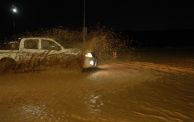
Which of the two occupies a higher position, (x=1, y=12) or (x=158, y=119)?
(x=1, y=12)

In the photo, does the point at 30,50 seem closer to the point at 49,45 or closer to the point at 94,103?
the point at 49,45

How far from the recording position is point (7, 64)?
19.3 metres

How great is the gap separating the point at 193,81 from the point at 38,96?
6.52 meters

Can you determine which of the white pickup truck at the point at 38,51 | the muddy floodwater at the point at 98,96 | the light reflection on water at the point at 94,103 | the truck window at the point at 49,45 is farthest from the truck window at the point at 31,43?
the light reflection on water at the point at 94,103

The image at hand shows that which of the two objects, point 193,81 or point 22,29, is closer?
point 193,81

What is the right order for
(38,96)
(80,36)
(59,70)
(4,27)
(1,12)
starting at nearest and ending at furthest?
(38,96)
(59,70)
(80,36)
(4,27)
(1,12)

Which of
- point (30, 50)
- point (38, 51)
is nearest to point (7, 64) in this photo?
point (30, 50)

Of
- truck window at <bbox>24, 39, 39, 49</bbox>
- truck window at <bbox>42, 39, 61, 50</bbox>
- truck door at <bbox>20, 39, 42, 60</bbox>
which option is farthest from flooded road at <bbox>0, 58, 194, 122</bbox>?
truck window at <bbox>24, 39, 39, 49</bbox>

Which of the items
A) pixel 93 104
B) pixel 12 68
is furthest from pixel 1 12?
pixel 93 104

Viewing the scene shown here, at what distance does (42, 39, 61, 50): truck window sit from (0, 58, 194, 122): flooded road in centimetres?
109

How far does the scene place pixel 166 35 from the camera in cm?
5516

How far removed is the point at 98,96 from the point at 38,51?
276 inches

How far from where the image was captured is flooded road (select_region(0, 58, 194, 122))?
10094mm

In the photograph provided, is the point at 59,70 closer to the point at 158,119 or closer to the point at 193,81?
the point at 193,81
